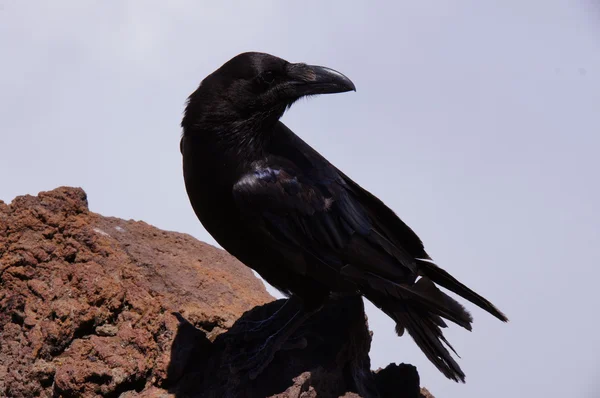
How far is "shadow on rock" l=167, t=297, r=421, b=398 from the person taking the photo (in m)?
5.20

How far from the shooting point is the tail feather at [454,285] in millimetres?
5564

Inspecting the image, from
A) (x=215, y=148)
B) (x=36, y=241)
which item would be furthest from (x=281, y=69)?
(x=36, y=241)

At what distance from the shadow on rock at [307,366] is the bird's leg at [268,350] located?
0.16 ft

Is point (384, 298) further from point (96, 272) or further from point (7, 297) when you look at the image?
point (7, 297)

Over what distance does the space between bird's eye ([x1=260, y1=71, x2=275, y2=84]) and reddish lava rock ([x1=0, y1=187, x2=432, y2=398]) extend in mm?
1597

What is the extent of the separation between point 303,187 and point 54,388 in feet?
6.84

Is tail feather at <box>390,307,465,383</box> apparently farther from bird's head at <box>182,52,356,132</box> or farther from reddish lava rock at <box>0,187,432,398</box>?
bird's head at <box>182,52,356,132</box>

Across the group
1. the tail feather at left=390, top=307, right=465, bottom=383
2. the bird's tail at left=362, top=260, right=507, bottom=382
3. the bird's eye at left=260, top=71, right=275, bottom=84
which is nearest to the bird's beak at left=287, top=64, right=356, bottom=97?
the bird's eye at left=260, top=71, right=275, bottom=84

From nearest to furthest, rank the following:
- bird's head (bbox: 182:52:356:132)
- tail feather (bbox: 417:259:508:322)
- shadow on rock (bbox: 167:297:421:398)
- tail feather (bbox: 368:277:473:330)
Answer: shadow on rock (bbox: 167:297:421:398), tail feather (bbox: 368:277:473:330), tail feather (bbox: 417:259:508:322), bird's head (bbox: 182:52:356:132)

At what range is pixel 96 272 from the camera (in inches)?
224

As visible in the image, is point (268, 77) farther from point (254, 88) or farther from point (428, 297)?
point (428, 297)

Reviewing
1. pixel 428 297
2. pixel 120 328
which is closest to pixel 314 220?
A: pixel 428 297

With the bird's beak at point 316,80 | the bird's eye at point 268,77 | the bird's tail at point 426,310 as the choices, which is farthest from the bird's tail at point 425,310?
the bird's eye at point 268,77

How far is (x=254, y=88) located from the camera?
575 cm
